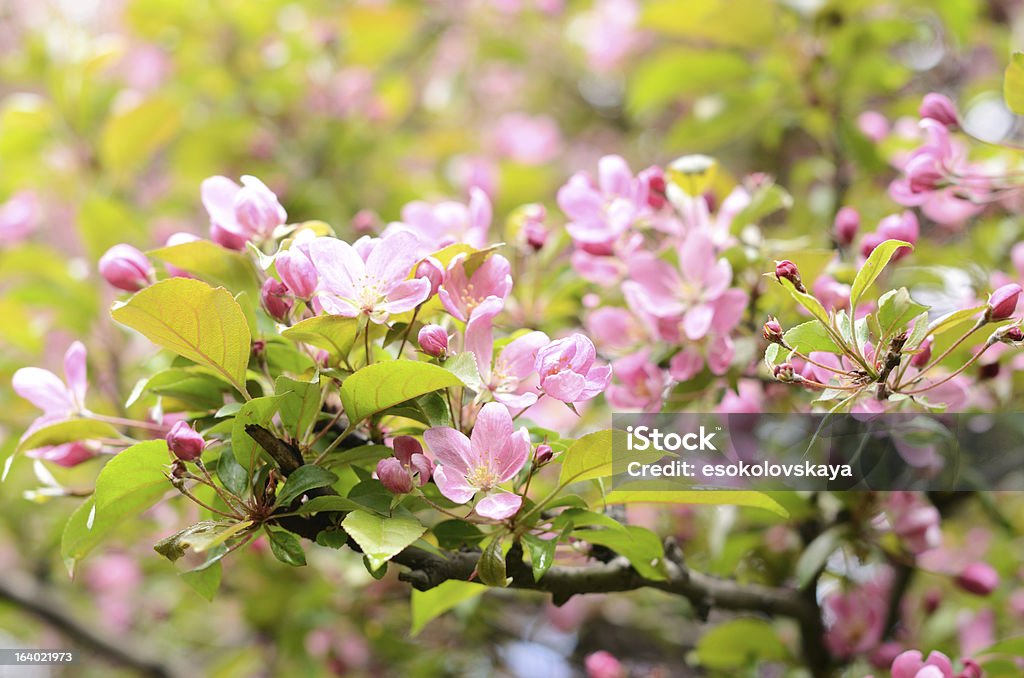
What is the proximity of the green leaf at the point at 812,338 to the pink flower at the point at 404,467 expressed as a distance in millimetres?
335

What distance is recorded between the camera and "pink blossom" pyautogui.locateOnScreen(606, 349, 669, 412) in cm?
110

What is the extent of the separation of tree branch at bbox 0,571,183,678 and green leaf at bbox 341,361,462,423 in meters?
1.41

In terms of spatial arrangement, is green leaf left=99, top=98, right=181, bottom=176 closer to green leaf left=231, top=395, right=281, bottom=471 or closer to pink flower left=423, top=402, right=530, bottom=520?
green leaf left=231, top=395, right=281, bottom=471

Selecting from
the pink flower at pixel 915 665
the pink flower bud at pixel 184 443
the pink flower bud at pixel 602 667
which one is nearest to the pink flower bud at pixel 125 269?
the pink flower bud at pixel 184 443

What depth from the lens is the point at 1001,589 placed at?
60.7 inches

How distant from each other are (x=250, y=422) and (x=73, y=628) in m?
1.41

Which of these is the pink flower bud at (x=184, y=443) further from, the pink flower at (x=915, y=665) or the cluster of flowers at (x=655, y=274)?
the pink flower at (x=915, y=665)

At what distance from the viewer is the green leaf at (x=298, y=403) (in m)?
0.81

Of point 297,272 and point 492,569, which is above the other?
point 297,272

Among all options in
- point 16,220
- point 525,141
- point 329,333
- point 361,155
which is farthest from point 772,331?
point 525,141

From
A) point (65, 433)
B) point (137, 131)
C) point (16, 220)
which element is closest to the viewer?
point (65, 433)

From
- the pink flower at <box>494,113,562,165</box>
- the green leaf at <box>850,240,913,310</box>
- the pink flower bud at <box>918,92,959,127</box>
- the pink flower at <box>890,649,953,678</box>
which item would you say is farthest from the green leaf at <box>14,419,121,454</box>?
the pink flower at <box>494,113,562,165</box>

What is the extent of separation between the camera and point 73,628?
6.24ft

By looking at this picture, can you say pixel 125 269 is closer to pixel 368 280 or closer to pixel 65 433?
pixel 65 433
